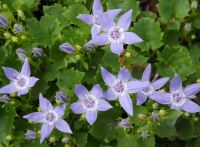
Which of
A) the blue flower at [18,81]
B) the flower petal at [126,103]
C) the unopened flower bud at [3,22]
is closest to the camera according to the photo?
the flower petal at [126,103]

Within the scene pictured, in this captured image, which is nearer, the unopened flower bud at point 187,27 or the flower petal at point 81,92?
the flower petal at point 81,92

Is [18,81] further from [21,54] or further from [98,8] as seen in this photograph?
[98,8]

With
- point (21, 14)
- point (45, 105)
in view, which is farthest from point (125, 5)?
point (45, 105)

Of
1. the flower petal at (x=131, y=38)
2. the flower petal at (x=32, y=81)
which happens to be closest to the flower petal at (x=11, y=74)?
the flower petal at (x=32, y=81)

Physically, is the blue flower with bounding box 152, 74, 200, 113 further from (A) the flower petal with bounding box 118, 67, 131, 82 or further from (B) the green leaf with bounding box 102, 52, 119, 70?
(B) the green leaf with bounding box 102, 52, 119, 70

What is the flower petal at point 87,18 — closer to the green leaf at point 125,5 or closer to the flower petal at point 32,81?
the green leaf at point 125,5
